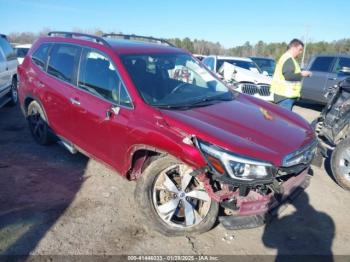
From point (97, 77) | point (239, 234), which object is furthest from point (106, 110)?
point (239, 234)

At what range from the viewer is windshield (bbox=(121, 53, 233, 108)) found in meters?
3.99

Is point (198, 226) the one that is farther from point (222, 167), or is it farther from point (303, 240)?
point (303, 240)

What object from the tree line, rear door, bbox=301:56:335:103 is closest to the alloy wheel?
rear door, bbox=301:56:335:103

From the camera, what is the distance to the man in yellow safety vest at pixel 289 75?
6.31m

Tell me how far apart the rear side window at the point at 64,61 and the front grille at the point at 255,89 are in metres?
5.48

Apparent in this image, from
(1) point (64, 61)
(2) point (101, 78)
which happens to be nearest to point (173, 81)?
(2) point (101, 78)

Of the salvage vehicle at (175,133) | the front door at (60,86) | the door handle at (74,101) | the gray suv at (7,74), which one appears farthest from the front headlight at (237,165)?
the gray suv at (7,74)

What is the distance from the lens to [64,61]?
5.12 m

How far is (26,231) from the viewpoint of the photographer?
3.56 metres

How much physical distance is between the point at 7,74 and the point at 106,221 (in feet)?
20.7

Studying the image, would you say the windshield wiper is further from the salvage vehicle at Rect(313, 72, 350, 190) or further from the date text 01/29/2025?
the salvage vehicle at Rect(313, 72, 350, 190)

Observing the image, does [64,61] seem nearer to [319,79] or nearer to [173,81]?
[173,81]

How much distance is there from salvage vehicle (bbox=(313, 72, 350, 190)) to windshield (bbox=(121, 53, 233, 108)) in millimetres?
1849

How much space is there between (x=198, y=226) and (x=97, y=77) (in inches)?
84.1
